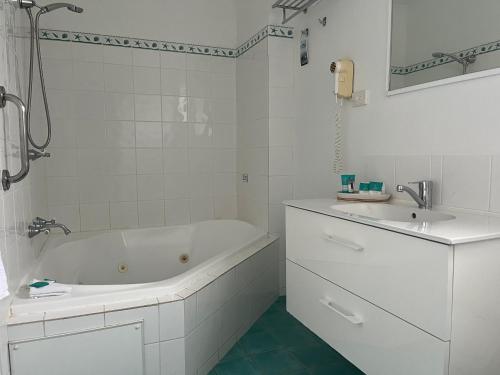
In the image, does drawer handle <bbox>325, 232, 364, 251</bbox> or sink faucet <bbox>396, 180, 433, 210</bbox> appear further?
sink faucet <bbox>396, 180, 433, 210</bbox>

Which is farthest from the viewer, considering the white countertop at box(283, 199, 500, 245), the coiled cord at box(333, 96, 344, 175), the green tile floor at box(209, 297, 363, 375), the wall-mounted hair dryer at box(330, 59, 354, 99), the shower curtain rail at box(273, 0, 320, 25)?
the shower curtain rail at box(273, 0, 320, 25)

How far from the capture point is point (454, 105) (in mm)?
1407

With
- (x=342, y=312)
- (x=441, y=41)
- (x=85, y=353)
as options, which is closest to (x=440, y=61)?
(x=441, y=41)

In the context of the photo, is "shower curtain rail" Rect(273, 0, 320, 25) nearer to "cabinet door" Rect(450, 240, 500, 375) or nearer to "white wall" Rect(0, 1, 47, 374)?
"white wall" Rect(0, 1, 47, 374)

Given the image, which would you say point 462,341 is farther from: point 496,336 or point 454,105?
point 454,105

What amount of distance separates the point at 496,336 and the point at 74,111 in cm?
267

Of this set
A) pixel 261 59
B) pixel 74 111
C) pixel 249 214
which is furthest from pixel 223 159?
pixel 74 111

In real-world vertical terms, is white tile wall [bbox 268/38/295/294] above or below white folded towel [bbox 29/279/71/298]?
above

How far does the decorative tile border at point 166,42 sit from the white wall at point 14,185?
1.49 ft

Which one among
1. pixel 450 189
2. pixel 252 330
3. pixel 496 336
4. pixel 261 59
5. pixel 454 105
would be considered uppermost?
pixel 261 59

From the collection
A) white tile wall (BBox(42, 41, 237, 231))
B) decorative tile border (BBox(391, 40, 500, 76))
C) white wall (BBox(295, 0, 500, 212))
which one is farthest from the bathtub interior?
decorative tile border (BBox(391, 40, 500, 76))

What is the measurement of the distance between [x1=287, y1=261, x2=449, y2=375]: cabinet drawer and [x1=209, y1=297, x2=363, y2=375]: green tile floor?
1.22 ft

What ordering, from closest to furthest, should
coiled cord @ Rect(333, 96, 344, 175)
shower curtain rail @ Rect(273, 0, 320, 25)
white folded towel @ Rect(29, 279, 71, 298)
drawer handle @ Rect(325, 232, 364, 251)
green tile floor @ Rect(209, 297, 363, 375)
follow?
drawer handle @ Rect(325, 232, 364, 251)
white folded towel @ Rect(29, 279, 71, 298)
green tile floor @ Rect(209, 297, 363, 375)
coiled cord @ Rect(333, 96, 344, 175)
shower curtain rail @ Rect(273, 0, 320, 25)

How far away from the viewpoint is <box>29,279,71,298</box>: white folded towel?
1510mm
